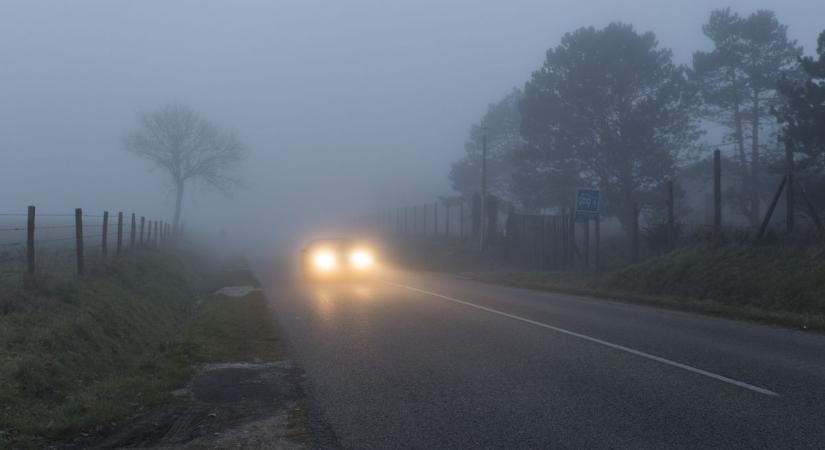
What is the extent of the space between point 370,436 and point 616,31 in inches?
1603

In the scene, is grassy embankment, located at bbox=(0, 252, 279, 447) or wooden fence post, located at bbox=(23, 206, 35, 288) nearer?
grassy embankment, located at bbox=(0, 252, 279, 447)

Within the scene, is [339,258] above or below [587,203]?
below

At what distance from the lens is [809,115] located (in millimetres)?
29406

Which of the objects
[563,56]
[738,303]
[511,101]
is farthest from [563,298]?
[511,101]

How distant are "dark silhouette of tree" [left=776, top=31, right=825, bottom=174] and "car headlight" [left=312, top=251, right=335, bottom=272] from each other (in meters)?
17.0

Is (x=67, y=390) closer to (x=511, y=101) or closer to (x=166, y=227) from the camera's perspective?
(x=166, y=227)

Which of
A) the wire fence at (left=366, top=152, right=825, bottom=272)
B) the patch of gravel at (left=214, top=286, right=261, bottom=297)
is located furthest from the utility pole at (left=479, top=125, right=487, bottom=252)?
the patch of gravel at (left=214, top=286, right=261, bottom=297)

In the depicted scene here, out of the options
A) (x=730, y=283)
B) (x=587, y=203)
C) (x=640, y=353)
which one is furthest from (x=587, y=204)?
(x=640, y=353)

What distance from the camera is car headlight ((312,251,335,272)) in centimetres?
3316

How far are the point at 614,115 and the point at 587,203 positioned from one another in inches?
706

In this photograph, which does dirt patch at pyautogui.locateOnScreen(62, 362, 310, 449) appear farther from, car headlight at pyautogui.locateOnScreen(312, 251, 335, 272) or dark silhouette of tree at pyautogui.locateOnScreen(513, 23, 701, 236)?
dark silhouette of tree at pyautogui.locateOnScreen(513, 23, 701, 236)

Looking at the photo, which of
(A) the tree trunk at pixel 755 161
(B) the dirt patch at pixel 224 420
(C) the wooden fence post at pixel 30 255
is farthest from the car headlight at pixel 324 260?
(B) the dirt patch at pixel 224 420

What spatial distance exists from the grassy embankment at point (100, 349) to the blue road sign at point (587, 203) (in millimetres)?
12082

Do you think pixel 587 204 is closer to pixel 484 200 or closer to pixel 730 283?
pixel 730 283
